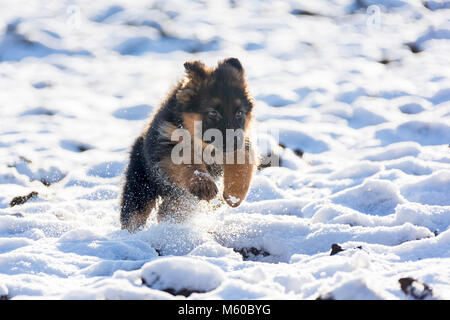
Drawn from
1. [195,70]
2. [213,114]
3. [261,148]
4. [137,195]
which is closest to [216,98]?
[213,114]

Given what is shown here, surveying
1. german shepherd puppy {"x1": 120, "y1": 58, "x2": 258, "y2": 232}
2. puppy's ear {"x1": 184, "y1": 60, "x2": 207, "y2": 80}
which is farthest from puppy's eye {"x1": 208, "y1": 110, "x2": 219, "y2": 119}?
puppy's ear {"x1": 184, "y1": 60, "x2": 207, "y2": 80}

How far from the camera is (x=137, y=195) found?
4797 millimetres

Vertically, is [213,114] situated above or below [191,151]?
above

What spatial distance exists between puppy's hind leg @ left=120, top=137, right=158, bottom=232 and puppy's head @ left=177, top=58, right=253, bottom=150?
0.94m

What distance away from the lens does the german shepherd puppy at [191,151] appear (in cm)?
412

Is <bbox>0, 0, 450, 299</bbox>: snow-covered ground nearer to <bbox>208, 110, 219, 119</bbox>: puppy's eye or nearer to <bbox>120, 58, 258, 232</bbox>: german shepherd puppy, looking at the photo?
<bbox>120, 58, 258, 232</bbox>: german shepherd puppy

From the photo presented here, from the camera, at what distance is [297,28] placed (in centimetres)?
1172

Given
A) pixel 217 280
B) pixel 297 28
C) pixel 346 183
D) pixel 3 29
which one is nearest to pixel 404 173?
pixel 346 183

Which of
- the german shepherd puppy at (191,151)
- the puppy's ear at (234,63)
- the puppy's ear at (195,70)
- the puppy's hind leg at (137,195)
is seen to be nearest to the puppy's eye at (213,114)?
the german shepherd puppy at (191,151)

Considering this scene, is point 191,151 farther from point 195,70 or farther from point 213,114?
point 195,70

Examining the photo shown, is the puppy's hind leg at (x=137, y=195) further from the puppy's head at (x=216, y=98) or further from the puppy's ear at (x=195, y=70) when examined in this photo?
the puppy's ear at (x=195, y=70)

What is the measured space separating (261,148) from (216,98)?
3.25m
